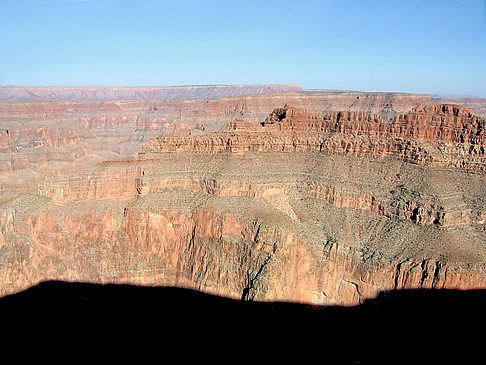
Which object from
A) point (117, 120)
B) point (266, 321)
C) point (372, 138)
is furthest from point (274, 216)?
point (117, 120)

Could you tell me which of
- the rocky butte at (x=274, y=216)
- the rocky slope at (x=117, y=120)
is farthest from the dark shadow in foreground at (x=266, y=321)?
the rocky slope at (x=117, y=120)

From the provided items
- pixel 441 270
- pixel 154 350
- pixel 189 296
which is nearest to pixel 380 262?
pixel 441 270

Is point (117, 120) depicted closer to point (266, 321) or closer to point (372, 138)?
point (372, 138)

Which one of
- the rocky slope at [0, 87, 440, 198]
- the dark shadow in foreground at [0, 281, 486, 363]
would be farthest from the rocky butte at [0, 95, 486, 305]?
the rocky slope at [0, 87, 440, 198]

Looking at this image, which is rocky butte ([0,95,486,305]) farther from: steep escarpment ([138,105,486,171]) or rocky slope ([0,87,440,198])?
rocky slope ([0,87,440,198])

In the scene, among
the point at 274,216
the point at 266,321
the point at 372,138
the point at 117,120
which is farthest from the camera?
the point at 117,120

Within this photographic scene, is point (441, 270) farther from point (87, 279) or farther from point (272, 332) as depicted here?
point (87, 279)
